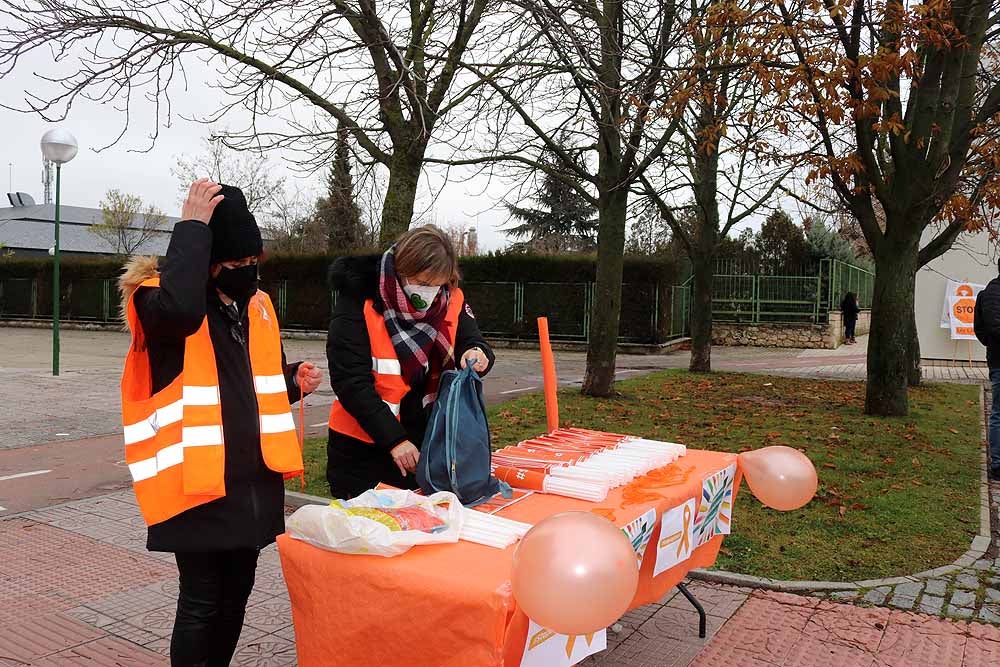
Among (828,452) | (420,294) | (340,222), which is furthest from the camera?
(340,222)

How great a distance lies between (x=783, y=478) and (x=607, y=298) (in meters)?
8.88

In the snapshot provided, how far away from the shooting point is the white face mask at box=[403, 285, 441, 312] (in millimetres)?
3133

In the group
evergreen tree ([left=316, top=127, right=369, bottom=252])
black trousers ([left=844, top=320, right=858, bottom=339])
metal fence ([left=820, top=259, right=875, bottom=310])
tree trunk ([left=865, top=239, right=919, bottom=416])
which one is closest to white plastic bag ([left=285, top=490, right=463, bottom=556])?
tree trunk ([left=865, top=239, right=919, bottom=416])

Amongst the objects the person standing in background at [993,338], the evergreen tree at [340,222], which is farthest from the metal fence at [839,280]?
the evergreen tree at [340,222]

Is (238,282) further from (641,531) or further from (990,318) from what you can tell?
(990,318)

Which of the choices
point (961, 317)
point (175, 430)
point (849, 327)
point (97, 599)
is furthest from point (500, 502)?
point (849, 327)

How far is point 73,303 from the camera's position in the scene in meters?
33.3

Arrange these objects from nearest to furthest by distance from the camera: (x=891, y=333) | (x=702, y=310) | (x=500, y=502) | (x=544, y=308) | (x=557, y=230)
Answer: (x=500, y=502) < (x=891, y=333) < (x=702, y=310) < (x=544, y=308) < (x=557, y=230)

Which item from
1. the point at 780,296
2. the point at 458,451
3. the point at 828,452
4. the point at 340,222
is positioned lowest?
the point at 828,452

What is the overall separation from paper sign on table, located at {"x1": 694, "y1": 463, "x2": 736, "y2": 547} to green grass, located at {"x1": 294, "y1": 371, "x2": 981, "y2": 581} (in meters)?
1.20

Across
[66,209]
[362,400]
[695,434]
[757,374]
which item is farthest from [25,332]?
[66,209]

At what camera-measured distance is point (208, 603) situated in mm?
2654

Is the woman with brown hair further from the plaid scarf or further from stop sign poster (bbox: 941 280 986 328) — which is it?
stop sign poster (bbox: 941 280 986 328)

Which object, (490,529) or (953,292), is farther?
(953,292)
